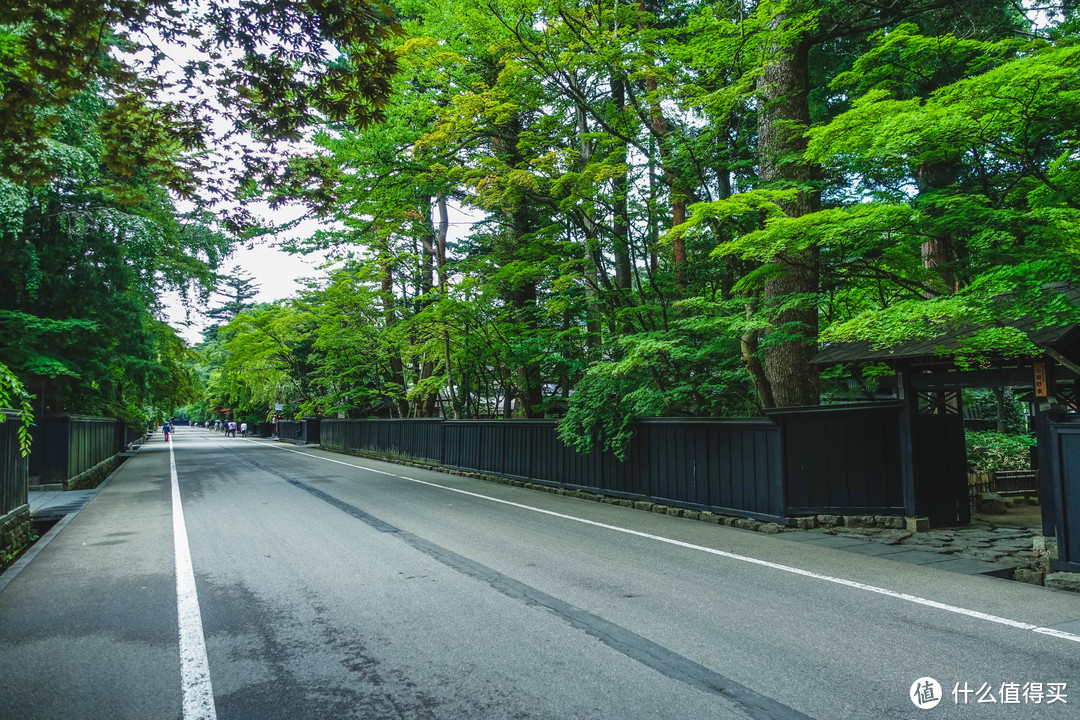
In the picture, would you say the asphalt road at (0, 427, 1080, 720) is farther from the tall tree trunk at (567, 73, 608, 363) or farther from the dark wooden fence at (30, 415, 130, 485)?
the dark wooden fence at (30, 415, 130, 485)

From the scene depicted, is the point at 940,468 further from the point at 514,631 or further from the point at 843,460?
the point at 514,631

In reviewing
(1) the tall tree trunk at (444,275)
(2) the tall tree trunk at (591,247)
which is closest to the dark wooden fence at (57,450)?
(1) the tall tree trunk at (444,275)

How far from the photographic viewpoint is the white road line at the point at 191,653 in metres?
3.45

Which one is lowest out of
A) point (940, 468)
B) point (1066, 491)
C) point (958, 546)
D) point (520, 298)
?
point (958, 546)

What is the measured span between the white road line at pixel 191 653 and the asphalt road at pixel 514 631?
0.02m

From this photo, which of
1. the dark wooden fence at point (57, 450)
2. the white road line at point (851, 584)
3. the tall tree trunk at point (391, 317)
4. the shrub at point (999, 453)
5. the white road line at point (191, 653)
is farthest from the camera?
the tall tree trunk at point (391, 317)

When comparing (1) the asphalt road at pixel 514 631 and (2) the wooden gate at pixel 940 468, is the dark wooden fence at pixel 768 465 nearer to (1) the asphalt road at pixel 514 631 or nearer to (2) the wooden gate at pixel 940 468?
(2) the wooden gate at pixel 940 468

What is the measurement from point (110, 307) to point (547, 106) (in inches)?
576

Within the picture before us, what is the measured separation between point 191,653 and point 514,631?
7.25 feet

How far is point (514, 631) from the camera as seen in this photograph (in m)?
4.61

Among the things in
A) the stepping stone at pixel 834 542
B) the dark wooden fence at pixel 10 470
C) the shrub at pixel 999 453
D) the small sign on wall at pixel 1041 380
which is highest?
Result: the small sign on wall at pixel 1041 380

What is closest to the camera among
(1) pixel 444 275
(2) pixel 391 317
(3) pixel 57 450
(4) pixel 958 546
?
(4) pixel 958 546

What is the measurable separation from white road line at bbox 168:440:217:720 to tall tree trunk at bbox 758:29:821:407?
8.58 meters

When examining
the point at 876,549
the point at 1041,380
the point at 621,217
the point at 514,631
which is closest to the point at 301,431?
the point at 621,217
